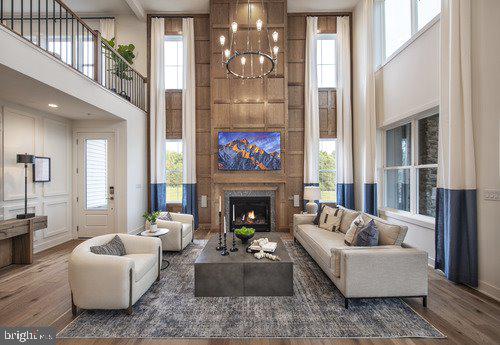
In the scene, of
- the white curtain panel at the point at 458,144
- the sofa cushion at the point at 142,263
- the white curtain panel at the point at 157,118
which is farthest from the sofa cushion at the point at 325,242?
the white curtain panel at the point at 157,118

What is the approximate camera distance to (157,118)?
6.39 m

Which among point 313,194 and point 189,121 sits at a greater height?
point 189,121

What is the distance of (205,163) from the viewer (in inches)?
257

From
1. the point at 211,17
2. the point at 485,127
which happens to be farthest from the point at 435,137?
the point at 211,17

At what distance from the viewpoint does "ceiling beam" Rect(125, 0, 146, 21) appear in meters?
5.88

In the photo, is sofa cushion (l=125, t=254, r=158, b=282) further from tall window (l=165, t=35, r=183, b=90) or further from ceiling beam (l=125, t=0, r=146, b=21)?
ceiling beam (l=125, t=0, r=146, b=21)

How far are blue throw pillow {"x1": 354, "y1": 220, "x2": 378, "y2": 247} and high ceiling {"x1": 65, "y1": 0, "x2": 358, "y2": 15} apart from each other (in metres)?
5.70

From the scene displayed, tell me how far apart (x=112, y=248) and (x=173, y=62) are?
209 inches

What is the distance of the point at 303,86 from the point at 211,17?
277 cm

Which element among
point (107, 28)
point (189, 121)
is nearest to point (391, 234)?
point (189, 121)

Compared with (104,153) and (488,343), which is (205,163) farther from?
(488,343)

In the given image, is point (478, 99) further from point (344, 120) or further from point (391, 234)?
point (344, 120)

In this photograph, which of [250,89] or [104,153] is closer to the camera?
[104,153]

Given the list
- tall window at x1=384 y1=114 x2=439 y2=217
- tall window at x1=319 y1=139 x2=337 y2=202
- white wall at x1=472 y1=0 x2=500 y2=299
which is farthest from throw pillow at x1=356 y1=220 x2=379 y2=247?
tall window at x1=319 y1=139 x2=337 y2=202
